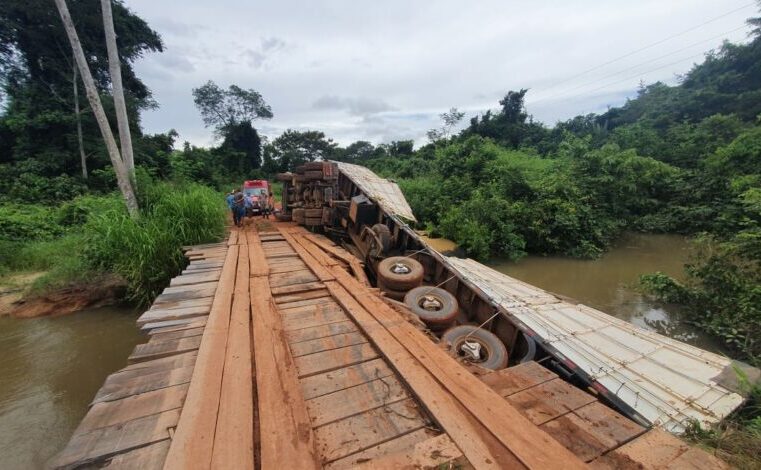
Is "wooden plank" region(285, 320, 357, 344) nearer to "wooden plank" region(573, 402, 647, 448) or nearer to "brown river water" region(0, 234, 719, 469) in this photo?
"wooden plank" region(573, 402, 647, 448)

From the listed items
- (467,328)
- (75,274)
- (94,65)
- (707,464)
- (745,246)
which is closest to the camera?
(707,464)

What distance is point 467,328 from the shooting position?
3.42 meters

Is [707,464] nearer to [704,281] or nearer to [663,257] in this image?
[704,281]

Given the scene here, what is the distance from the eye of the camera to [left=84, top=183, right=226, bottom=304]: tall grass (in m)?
5.73

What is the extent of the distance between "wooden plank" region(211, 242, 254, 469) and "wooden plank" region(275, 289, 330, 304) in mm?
542

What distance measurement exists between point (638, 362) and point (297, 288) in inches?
156

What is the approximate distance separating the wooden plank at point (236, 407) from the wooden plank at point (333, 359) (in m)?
0.34

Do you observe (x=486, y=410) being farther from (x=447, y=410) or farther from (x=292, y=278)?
(x=292, y=278)

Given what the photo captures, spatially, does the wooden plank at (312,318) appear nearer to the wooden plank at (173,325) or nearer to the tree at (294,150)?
the wooden plank at (173,325)

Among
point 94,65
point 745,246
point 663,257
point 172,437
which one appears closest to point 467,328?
point 172,437

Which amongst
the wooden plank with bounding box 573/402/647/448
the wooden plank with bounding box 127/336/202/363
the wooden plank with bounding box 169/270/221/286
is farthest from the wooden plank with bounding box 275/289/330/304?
the wooden plank with bounding box 573/402/647/448

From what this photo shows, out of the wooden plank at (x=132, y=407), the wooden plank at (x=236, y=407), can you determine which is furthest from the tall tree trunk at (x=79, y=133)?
the wooden plank at (x=132, y=407)

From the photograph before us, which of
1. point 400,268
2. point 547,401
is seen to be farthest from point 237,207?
point 547,401

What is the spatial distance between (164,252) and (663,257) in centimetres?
1532
